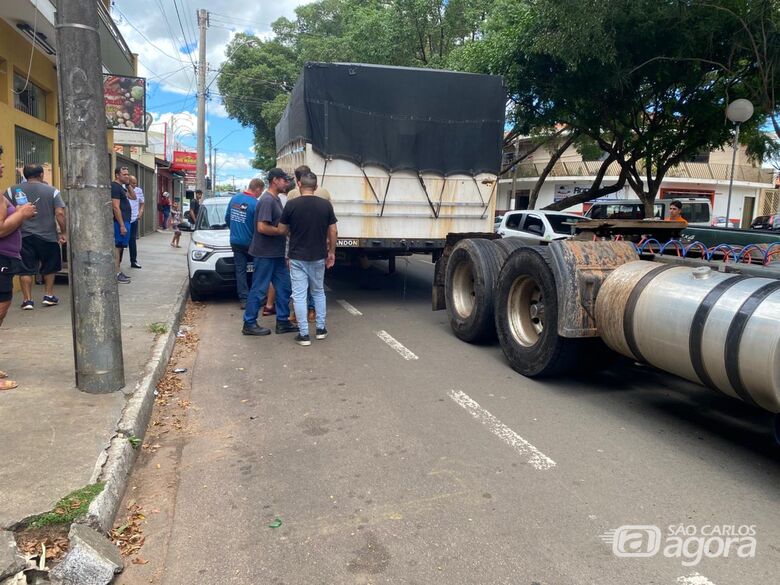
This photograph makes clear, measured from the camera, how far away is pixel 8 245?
15.6 feet

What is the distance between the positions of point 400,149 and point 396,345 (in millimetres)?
3073

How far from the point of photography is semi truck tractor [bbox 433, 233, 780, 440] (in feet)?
11.9

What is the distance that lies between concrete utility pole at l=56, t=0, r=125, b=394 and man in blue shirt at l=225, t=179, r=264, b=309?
11.4 ft

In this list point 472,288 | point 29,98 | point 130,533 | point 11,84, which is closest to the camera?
point 130,533

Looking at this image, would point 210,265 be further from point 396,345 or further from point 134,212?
point 396,345

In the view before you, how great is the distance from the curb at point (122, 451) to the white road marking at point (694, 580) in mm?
2817

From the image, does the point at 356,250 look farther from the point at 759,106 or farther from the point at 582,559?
the point at 759,106

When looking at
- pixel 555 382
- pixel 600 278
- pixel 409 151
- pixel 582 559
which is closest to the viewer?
pixel 582 559

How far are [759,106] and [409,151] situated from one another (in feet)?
33.9

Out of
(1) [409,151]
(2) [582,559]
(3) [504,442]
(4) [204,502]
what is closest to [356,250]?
(1) [409,151]

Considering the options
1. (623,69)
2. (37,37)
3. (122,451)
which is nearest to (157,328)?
(122,451)

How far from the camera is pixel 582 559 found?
2.91m

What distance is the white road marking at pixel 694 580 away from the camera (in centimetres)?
276

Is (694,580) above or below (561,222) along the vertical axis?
below
